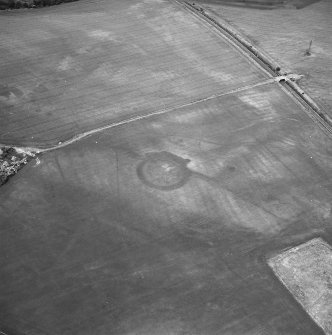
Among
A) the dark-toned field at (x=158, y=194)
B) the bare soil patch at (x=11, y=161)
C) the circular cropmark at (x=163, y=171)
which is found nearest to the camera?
the dark-toned field at (x=158, y=194)

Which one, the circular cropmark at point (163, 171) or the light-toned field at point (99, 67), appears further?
the light-toned field at point (99, 67)

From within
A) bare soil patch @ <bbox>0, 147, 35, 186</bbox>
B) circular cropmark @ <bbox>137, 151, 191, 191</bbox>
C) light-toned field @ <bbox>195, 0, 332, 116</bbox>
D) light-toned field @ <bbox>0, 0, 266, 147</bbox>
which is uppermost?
light-toned field @ <bbox>195, 0, 332, 116</bbox>

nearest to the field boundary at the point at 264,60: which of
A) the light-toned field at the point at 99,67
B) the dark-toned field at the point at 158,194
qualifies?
the dark-toned field at the point at 158,194

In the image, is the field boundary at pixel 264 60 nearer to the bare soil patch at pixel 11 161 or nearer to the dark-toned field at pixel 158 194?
the dark-toned field at pixel 158 194

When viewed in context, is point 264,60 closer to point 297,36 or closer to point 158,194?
point 297,36

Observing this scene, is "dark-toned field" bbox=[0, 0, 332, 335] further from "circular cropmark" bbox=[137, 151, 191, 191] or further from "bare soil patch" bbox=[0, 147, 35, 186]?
"bare soil patch" bbox=[0, 147, 35, 186]

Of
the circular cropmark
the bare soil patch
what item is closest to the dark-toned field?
the circular cropmark

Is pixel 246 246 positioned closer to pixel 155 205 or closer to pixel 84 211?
pixel 155 205

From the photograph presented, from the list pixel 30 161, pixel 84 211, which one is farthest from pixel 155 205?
pixel 30 161
